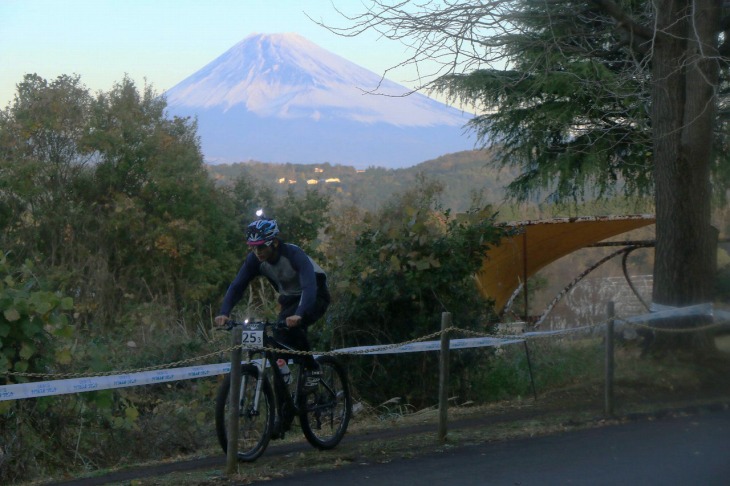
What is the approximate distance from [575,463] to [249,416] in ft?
9.47

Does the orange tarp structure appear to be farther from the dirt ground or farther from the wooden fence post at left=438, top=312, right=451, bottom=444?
the wooden fence post at left=438, top=312, right=451, bottom=444

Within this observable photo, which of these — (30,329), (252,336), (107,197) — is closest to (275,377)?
(252,336)

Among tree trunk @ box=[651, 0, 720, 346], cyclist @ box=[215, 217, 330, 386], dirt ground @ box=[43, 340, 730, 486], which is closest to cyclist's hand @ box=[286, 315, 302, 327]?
cyclist @ box=[215, 217, 330, 386]

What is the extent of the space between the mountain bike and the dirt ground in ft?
0.63

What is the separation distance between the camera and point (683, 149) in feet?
43.1

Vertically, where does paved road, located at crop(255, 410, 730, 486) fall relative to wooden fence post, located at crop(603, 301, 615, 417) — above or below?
below

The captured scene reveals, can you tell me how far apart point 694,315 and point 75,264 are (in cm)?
2525

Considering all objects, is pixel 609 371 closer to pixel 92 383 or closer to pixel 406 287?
pixel 406 287

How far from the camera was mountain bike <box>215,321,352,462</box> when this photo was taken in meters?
8.15

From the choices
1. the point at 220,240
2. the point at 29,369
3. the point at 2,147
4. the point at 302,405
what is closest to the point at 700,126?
the point at 302,405

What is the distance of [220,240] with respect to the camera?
3656 centimetres

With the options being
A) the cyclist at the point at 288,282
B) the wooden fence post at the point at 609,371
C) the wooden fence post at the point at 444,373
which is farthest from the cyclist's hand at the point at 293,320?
the wooden fence post at the point at 609,371

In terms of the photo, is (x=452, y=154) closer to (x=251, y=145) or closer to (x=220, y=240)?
(x=251, y=145)

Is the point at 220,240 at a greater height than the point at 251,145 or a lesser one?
lesser
